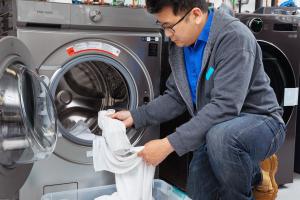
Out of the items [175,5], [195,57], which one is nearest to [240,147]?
[195,57]

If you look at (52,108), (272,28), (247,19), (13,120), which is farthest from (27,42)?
(272,28)

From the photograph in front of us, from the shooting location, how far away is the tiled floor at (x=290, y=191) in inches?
63.4

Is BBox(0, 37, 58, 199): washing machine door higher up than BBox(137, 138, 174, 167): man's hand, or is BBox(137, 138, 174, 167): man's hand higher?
BBox(0, 37, 58, 199): washing machine door

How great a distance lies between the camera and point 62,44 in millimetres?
1275

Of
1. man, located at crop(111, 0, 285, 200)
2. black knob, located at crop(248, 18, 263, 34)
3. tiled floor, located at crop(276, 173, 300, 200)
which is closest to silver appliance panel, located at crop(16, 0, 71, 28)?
man, located at crop(111, 0, 285, 200)

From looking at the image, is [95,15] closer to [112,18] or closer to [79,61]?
[112,18]

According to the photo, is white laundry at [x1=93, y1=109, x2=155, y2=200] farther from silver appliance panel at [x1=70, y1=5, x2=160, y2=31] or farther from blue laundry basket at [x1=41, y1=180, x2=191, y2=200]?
silver appliance panel at [x1=70, y1=5, x2=160, y2=31]

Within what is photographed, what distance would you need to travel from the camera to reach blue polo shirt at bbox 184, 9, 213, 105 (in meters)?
1.19

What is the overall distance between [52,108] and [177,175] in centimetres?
78

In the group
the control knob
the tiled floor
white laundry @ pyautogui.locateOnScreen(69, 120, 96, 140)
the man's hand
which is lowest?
the tiled floor

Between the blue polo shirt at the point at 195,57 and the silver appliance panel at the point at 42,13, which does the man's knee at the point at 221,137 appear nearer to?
the blue polo shirt at the point at 195,57

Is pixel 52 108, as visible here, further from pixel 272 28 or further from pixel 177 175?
pixel 272 28

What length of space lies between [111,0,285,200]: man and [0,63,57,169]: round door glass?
312mm

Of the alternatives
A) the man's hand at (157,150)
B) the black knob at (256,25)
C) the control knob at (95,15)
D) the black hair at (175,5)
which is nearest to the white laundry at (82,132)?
the man's hand at (157,150)
